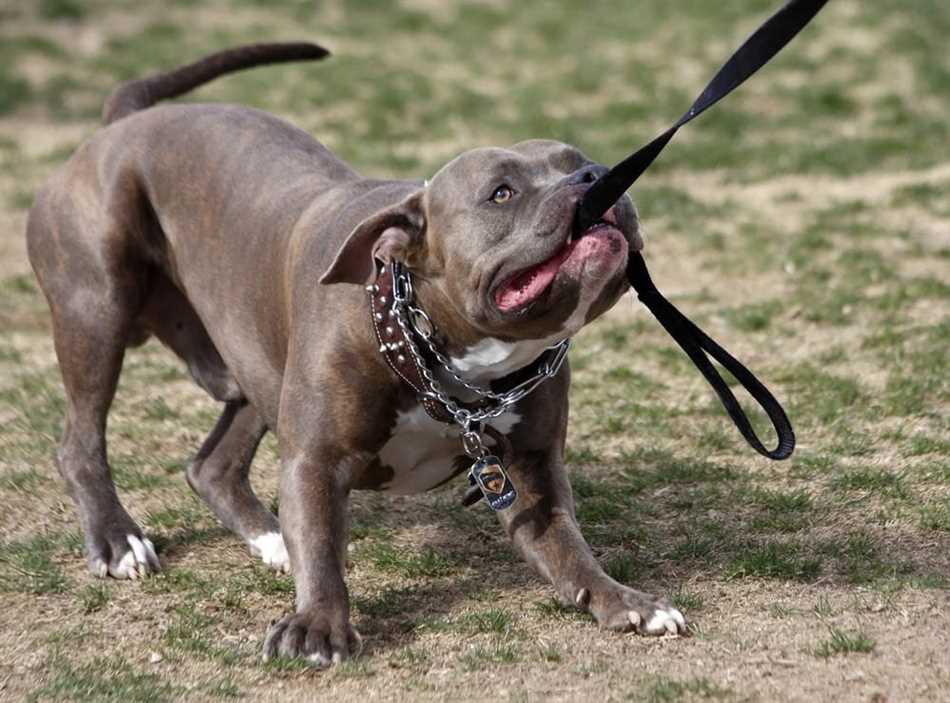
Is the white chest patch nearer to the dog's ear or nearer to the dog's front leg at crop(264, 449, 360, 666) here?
the dog's front leg at crop(264, 449, 360, 666)

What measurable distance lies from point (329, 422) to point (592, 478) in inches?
63.6

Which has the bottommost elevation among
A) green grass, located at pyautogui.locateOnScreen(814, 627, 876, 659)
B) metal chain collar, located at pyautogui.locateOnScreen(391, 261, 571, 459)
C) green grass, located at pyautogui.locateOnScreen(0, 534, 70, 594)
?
green grass, located at pyautogui.locateOnScreen(0, 534, 70, 594)

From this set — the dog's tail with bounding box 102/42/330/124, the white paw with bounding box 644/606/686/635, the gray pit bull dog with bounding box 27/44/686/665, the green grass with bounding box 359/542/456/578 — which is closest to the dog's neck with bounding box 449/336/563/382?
the gray pit bull dog with bounding box 27/44/686/665

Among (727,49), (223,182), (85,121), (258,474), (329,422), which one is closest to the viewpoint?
(329,422)

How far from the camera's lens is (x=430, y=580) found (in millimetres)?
4812

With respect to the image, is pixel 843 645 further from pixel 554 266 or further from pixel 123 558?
pixel 123 558

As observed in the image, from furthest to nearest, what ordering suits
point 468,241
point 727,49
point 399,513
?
point 727,49, point 399,513, point 468,241

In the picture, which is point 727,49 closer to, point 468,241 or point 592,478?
point 592,478

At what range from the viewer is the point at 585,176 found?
390cm

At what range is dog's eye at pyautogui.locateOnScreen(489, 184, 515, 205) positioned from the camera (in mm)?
4039

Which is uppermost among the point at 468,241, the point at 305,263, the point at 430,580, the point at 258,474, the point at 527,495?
the point at 468,241

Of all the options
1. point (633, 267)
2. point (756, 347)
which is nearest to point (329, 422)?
point (633, 267)

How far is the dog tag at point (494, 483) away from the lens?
4320mm

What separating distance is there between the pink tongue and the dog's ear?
38cm
